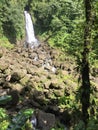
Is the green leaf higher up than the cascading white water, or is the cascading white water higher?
the green leaf

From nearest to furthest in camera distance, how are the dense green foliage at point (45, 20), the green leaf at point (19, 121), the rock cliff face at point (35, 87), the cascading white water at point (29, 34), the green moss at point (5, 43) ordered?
the green leaf at point (19, 121)
the rock cliff face at point (35, 87)
the green moss at point (5, 43)
the dense green foliage at point (45, 20)
the cascading white water at point (29, 34)

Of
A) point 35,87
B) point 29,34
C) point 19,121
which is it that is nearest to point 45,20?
point 29,34

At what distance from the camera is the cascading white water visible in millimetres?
41537

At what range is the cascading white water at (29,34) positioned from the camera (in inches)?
1635

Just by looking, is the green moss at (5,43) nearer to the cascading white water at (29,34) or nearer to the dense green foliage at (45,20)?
the dense green foliage at (45,20)

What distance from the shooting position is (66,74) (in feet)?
97.7

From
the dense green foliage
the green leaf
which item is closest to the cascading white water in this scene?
the dense green foliage

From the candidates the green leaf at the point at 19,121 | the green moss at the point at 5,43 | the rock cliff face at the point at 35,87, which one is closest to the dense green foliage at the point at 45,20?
the green moss at the point at 5,43

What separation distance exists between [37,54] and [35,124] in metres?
19.2

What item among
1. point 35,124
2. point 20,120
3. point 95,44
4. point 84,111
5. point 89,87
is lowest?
point 35,124

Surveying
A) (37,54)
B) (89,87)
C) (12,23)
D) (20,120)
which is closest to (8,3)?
(12,23)

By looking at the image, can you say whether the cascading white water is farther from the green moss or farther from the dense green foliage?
the green moss

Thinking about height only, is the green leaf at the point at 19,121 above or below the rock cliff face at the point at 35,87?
above

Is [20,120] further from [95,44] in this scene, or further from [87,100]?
[95,44]
